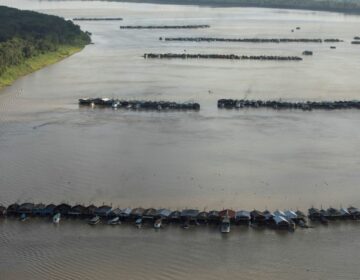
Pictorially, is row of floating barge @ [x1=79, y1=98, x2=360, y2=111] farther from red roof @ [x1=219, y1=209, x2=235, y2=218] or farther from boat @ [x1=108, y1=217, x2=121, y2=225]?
boat @ [x1=108, y1=217, x2=121, y2=225]

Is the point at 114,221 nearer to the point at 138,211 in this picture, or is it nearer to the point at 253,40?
the point at 138,211

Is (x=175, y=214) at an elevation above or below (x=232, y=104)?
below

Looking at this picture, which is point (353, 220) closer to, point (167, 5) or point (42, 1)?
point (167, 5)

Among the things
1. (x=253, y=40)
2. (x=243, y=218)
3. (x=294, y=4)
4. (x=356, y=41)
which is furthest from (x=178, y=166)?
(x=294, y=4)

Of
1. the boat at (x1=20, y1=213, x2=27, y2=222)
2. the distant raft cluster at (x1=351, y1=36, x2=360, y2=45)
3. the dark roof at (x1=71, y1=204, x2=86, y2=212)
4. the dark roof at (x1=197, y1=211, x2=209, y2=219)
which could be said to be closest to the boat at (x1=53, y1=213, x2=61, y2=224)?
the dark roof at (x1=71, y1=204, x2=86, y2=212)

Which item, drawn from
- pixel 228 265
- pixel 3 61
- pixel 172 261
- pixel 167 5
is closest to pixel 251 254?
pixel 228 265
